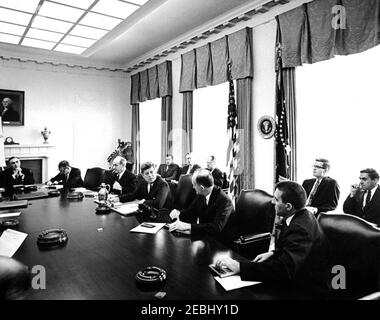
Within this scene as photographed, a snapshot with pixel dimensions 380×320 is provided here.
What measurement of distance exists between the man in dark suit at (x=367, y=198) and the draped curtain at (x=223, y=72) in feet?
6.02

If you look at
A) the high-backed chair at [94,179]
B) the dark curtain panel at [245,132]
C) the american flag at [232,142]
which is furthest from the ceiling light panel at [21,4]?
the dark curtain panel at [245,132]

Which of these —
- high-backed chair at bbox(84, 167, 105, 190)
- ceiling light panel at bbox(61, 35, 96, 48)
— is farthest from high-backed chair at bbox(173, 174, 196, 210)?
ceiling light panel at bbox(61, 35, 96, 48)

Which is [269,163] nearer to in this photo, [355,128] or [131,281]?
[355,128]

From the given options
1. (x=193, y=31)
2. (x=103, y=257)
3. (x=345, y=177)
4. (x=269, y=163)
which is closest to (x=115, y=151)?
(x=193, y=31)

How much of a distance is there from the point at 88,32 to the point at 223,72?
3011 millimetres

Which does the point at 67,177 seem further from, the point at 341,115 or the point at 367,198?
the point at 367,198

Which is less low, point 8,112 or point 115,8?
point 115,8

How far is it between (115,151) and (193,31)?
13.9ft

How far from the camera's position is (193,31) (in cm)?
640

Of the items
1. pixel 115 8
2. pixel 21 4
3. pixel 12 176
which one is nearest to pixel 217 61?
pixel 115 8

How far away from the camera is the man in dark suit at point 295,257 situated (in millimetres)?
1519

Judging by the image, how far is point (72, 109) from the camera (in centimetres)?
856

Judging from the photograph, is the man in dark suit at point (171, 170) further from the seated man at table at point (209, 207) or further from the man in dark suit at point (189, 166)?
the seated man at table at point (209, 207)

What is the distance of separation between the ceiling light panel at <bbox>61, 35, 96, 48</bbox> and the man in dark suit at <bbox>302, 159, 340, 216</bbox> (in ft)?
18.4
